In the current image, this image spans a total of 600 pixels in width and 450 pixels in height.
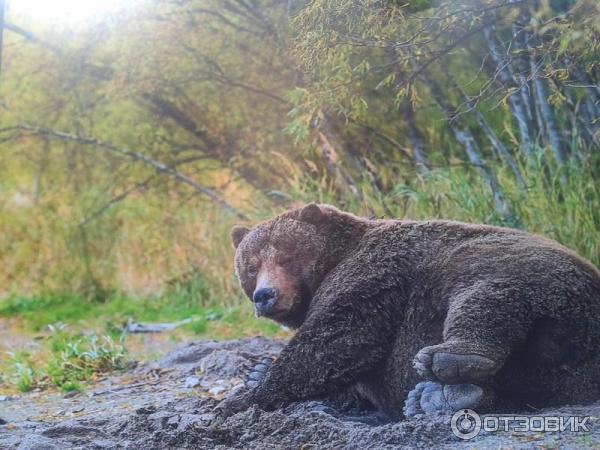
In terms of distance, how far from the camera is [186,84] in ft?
40.7

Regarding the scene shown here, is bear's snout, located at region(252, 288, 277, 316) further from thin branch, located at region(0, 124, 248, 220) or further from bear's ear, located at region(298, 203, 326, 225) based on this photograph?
thin branch, located at region(0, 124, 248, 220)

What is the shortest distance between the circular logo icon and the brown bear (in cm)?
6

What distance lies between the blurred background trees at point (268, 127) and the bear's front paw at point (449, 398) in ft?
6.16

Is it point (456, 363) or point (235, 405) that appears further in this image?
point (235, 405)

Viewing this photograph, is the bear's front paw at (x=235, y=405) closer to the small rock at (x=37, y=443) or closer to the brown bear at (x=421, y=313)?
the brown bear at (x=421, y=313)

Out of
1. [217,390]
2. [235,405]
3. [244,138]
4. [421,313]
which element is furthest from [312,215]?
[244,138]

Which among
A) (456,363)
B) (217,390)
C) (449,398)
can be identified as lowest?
(217,390)

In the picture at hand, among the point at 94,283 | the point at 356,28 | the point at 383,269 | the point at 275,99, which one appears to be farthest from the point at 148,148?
the point at 383,269

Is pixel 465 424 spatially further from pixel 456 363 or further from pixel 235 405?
pixel 235 405

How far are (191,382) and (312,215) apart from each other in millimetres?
1931

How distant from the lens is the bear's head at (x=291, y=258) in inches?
193

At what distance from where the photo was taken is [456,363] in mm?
3869

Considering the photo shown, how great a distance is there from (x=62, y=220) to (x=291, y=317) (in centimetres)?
937

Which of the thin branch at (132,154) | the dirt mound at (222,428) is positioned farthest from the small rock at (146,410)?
the thin branch at (132,154)
